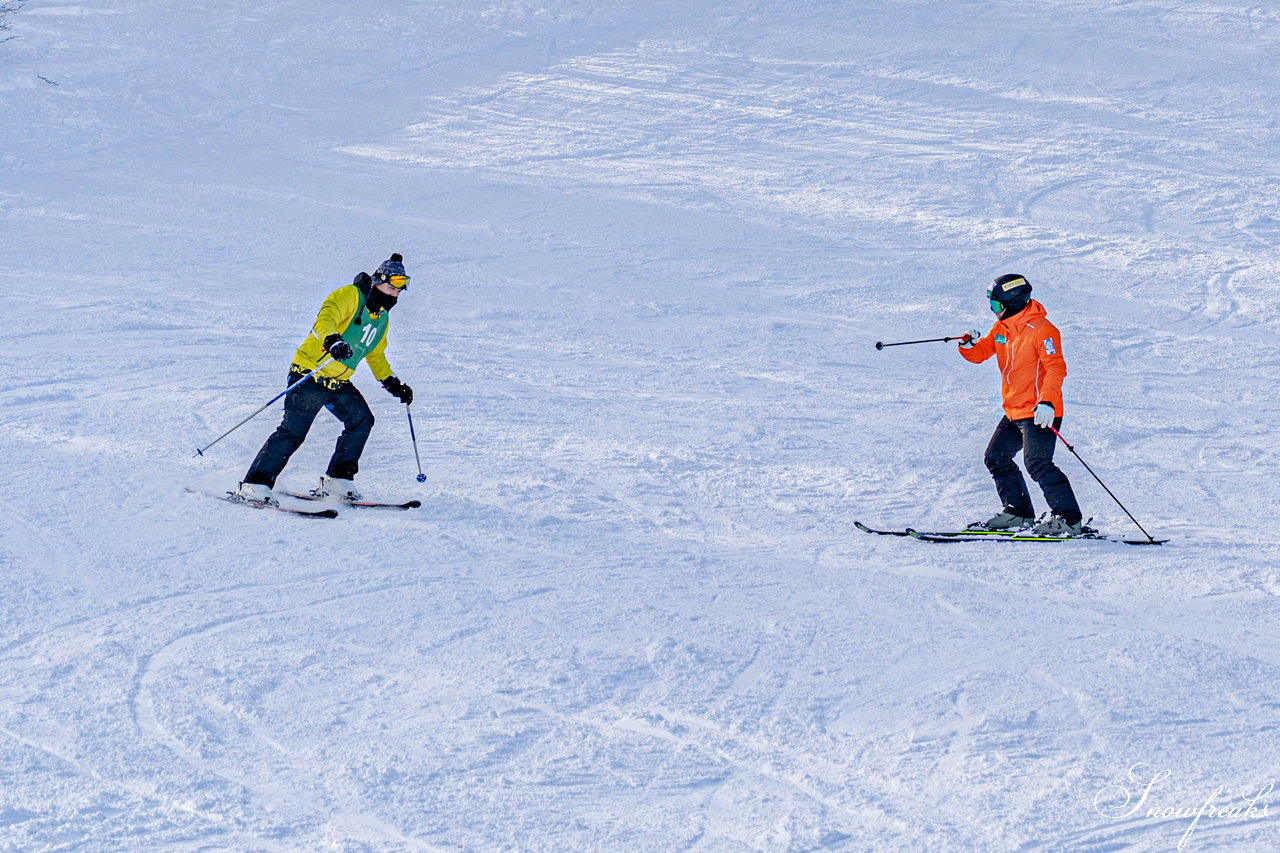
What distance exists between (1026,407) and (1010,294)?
2.24 feet

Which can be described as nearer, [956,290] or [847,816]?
[847,816]

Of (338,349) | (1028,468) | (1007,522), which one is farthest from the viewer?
(1007,522)

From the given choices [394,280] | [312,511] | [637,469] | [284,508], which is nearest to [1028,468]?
[637,469]

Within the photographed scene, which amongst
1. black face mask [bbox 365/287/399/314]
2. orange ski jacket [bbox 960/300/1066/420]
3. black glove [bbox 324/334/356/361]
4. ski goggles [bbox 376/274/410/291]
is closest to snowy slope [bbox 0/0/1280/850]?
orange ski jacket [bbox 960/300/1066/420]

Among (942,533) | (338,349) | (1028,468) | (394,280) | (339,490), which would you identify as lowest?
(942,533)

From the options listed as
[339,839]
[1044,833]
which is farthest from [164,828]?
[1044,833]

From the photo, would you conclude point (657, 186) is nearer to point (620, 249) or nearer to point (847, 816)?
point (620, 249)

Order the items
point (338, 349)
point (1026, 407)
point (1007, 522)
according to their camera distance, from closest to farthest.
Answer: point (338, 349), point (1026, 407), point (1007, 522)

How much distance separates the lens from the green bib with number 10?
7070 mm

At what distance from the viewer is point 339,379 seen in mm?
7207

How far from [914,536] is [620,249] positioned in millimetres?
7735

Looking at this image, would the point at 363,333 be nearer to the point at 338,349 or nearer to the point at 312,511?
the point at 338,349

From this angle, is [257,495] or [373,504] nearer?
[257,495]

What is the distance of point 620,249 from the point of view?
14.2m
